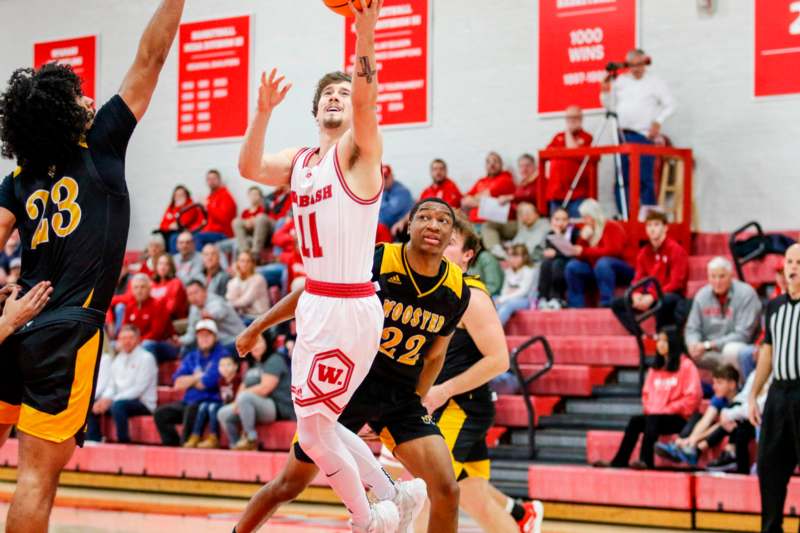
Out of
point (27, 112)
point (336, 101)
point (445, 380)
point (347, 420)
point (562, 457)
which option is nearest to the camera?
point (27, 112)

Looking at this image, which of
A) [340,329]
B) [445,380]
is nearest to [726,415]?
[445,380]

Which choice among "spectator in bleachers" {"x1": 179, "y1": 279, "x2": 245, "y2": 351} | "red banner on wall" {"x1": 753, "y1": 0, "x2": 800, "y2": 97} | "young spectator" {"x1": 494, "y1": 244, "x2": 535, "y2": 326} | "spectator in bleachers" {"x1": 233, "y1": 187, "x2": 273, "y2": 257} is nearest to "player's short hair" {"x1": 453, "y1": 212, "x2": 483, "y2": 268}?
"young spectator" {"x1": 494, "y1": 244, "x2": 535, "y2": 326}

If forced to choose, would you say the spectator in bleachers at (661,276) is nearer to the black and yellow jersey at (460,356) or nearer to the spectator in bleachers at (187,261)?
the black and yellow jersey at (460,356)

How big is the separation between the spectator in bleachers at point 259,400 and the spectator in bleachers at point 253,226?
3622 millimetres

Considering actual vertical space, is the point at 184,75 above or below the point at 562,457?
above

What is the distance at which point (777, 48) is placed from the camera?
517 inches

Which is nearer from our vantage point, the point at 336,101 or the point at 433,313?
the point at 336,101

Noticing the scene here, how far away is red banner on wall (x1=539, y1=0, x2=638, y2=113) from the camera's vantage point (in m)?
14.1

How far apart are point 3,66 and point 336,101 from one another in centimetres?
1632

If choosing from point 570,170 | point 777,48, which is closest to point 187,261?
point 570,170

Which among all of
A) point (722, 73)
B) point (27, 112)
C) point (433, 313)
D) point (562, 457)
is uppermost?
point (722, 73)

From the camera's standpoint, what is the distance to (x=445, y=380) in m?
6.59

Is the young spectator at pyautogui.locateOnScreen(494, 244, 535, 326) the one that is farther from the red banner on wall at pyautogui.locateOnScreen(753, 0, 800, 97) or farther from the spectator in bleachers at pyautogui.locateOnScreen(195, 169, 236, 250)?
the spectator in bleachers at pyautogui.locateOnScreen(195, 169, 236, 250)

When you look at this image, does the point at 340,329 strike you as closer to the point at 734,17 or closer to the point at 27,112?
the point at 27,112
